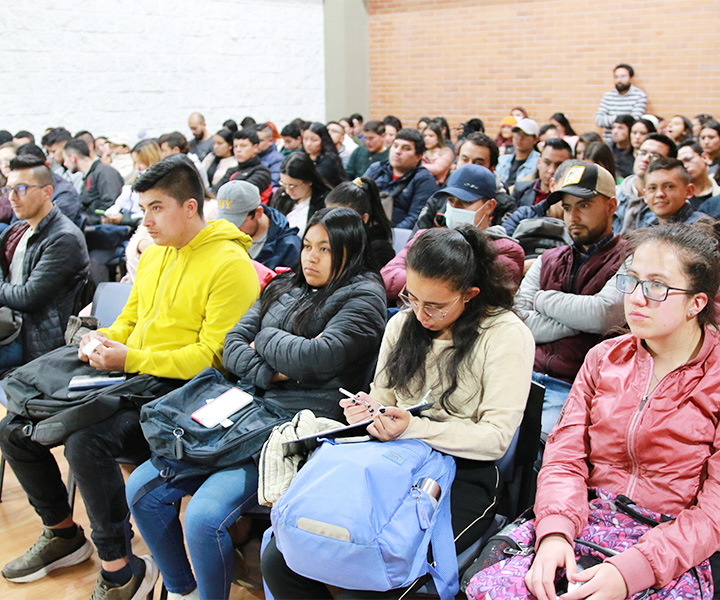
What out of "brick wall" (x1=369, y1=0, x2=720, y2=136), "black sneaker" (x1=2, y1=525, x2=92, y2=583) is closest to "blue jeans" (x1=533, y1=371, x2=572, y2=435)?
"black sneaker" (x1=2, y1=525, x2=92, y2=583)

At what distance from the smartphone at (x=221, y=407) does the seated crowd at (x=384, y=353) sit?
0.09m

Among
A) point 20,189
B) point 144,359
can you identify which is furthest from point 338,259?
point 20,189

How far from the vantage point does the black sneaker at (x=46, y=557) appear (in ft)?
7.80

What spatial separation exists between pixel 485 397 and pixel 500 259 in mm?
907

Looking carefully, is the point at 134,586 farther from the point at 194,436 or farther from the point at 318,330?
the point at 318,330

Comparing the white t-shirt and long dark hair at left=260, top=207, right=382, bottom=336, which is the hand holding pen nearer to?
long dark hair at left=260, top=207, right=382, bottom=336

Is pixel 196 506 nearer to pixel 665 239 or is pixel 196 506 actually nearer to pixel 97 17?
pixel 665 239

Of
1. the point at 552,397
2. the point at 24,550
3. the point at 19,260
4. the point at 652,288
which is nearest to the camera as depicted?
the point at 652,288

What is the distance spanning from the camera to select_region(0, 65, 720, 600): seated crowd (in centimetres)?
154

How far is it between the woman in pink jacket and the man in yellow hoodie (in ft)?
4.28

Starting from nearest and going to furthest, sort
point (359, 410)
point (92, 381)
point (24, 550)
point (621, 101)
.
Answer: point (359, 410) → point (92, 381) → point (24, 550) → point (621, 101)

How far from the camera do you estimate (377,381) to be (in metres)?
1.99

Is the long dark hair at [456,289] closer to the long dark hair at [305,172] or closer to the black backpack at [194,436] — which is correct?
the black backpack at [194,436]

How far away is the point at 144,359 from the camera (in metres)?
2.36
